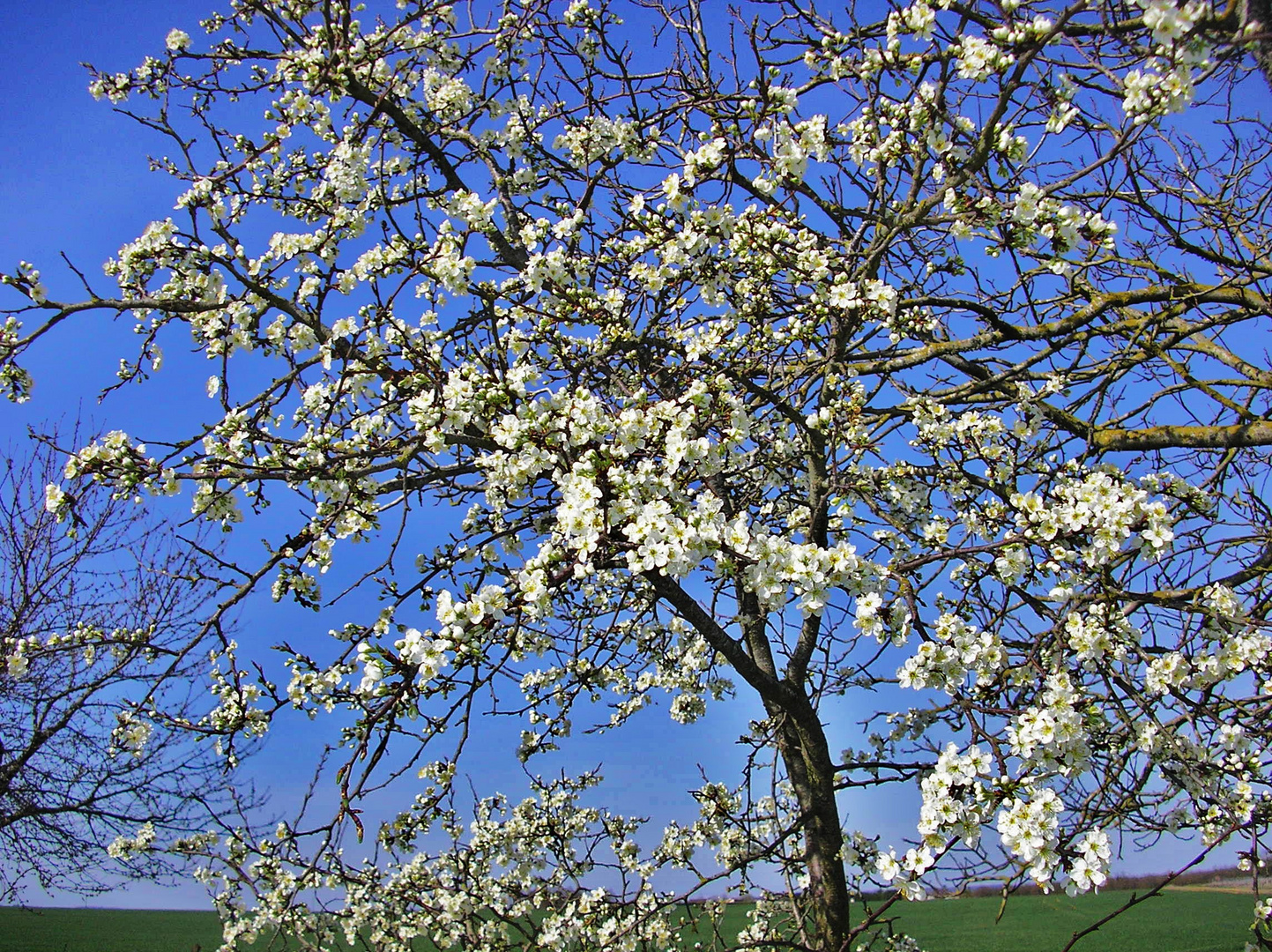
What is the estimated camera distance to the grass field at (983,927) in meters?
9.61

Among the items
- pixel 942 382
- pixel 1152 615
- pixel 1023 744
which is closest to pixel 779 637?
pixel 1023 744

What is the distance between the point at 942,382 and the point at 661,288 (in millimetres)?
2379

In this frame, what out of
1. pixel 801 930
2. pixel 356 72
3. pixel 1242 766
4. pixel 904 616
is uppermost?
pixel 356 72

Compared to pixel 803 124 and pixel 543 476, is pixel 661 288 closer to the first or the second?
pixel 803 124

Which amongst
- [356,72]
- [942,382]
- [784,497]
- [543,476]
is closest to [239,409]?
[543,476]

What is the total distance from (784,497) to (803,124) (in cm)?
234

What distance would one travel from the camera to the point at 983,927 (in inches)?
471

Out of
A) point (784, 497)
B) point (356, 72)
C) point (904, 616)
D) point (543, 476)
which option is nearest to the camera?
point (904, 616)

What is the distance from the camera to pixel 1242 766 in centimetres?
341

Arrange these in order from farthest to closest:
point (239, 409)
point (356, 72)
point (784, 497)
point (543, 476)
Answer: point (784, 497) < point (356, 72) < point (239, 409) < point (543, 476)

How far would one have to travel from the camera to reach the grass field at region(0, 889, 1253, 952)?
9.61 meters

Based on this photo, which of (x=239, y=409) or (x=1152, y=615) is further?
(x=1152, y=615)

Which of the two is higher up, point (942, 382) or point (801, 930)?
point (942, 382)

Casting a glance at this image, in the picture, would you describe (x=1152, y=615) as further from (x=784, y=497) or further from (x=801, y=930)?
(x=801, y=930)
